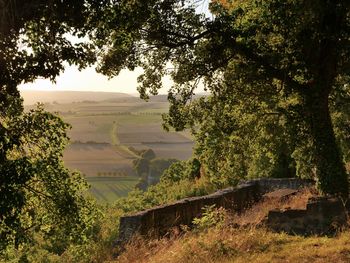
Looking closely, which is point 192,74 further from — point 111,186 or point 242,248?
point 111,186

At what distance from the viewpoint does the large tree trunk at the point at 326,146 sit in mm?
14680

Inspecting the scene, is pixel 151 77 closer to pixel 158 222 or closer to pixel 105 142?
pixel 158 222

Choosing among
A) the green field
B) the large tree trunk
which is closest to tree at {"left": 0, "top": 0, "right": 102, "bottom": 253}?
the large tree trunk

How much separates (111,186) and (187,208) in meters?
135

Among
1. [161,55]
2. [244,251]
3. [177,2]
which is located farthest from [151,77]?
[244,251]

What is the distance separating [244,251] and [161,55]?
8.11 meters

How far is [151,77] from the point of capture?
15742 millimetres

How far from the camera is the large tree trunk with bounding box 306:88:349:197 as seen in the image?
14.7m

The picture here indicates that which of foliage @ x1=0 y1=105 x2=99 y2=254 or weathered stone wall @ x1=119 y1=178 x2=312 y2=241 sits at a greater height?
foliage @ x1=0 y1=105 x2=99 y2=254

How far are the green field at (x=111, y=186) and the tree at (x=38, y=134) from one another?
12328 centimetres

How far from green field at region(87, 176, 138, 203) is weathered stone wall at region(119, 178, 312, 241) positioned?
373 ft

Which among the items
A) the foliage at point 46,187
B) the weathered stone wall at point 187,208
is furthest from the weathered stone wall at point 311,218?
the foliage at point 46,187

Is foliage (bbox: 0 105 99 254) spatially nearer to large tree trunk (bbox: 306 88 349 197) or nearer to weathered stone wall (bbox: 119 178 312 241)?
weathered stone wall (bbox: 119 178 312 241)

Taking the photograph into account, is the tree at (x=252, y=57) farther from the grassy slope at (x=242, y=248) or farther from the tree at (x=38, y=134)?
the grassy slope at (x=242, y=248)
